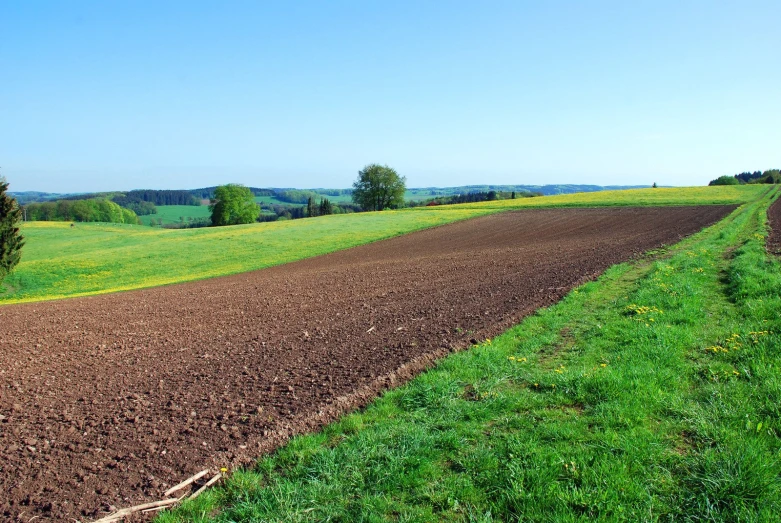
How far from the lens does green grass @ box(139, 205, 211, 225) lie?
15425cm

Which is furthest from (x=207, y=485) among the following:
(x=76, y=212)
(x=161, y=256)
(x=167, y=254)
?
(x=76, y=212)

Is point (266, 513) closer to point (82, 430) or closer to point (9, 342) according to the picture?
point (82, 430)

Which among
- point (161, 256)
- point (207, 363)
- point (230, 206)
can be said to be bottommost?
point (161, 256)

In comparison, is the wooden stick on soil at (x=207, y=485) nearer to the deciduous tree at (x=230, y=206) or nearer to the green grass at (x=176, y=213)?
the deciduous tree at (x=230, y=206)

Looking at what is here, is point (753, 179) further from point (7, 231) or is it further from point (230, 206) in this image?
point (7, 231)

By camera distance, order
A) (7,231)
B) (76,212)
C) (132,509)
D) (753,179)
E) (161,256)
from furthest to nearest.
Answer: (753,179)
(76,212)
(161,256)
(7,231)
(132,509)

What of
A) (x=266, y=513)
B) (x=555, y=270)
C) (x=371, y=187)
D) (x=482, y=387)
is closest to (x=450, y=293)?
(x=555, y=270)

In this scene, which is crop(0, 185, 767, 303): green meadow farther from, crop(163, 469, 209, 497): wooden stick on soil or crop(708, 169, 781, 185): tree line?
crop(708, 169, 781, 185): tree line

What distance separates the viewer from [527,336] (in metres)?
8.44

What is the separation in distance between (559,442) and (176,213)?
187 meters

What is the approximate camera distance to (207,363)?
8.43 m

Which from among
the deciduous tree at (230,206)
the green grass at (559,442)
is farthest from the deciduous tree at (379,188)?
the green grass at (559,442)

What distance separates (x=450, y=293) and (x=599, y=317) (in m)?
4.69

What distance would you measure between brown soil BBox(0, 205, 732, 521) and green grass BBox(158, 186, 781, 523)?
0.80 metres
